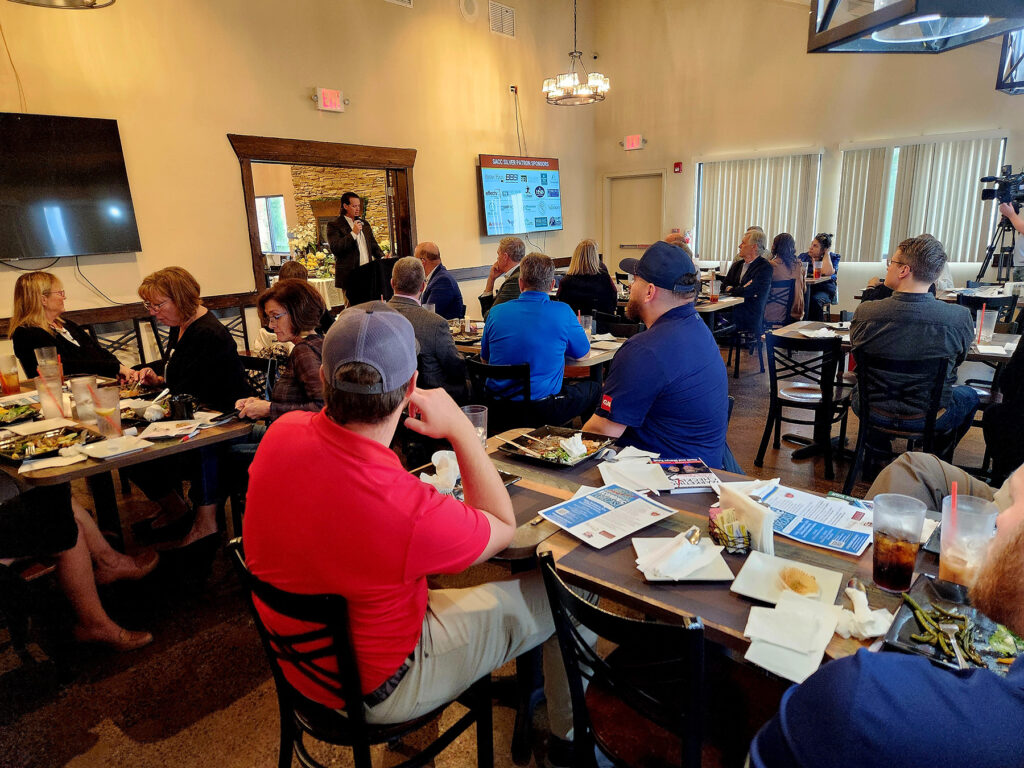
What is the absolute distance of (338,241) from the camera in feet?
22.5

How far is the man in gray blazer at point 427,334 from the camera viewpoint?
3604 mm

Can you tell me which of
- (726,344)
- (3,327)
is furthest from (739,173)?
(3,327)

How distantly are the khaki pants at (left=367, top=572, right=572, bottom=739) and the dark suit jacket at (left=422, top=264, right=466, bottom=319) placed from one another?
153 inches

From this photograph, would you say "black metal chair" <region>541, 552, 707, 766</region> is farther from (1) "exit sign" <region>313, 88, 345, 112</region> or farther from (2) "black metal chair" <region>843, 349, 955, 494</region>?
(1) "exit sign" <region>313, 88, 345, 112</region>

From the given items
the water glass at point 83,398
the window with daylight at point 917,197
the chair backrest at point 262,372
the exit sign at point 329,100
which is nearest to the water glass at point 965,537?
the chair backrest at point 262,372

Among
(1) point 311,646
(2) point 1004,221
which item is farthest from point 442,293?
(2) point 1004,221

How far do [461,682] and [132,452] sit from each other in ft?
5.36

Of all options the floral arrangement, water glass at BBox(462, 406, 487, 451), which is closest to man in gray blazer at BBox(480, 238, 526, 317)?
water glass at BBox(462, 406, 487, 451)

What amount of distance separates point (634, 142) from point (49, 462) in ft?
30.8

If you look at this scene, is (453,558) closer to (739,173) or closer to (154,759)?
(154,759)

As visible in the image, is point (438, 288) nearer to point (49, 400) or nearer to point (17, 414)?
point (49, 400)

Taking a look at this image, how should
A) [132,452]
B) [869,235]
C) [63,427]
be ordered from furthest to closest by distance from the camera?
[869,235]
[63,427]
[132,452]

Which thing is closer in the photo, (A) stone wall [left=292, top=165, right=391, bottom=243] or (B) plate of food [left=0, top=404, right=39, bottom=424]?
(B) plate of food [left=0, top=404, right=39, bottom=424]

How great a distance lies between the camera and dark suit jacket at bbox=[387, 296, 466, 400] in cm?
360
